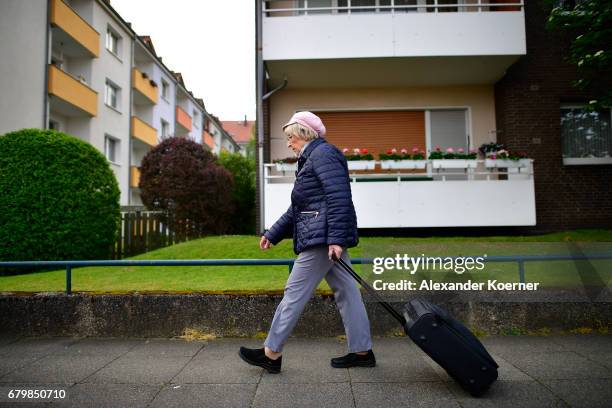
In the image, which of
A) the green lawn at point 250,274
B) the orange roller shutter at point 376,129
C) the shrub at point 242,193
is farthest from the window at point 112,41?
the green lawn at point 250,274

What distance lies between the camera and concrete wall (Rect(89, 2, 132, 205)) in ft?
69.3

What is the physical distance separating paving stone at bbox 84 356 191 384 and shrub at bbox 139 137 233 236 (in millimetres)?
8183

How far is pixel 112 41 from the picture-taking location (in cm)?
2366

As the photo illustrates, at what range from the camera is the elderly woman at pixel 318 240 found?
317cm

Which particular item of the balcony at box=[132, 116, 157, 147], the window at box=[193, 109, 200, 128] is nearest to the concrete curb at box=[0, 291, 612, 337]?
the balcony at box=[132, 116, 157, 147]

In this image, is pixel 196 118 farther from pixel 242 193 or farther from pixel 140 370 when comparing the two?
pixel 140 370

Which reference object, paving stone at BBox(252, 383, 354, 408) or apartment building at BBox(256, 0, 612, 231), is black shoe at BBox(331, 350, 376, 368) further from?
apartment building at BBox(256, 0, 612, 231)

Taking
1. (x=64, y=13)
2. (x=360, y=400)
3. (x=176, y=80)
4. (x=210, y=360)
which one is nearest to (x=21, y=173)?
(x=210, y=360)

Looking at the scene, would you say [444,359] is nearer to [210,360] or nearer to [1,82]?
[210,360]

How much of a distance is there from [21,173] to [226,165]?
8034mm

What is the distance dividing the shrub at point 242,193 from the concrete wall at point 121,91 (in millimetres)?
9004

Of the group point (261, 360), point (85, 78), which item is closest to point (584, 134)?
point (261, 360)

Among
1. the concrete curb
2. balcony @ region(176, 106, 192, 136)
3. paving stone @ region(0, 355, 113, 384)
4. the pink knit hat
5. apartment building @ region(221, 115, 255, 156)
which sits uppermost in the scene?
apartment building @ region(221, 115, 255, 156)

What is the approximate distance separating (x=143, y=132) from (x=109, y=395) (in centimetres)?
2483
